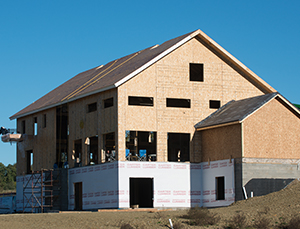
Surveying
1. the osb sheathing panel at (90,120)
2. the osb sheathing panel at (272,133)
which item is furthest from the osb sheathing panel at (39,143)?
the osb sheathing panel at (272,133)

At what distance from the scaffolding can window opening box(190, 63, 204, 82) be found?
39.3 feet

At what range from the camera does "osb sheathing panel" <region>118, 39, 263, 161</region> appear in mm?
35906

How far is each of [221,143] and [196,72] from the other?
23.4 ft

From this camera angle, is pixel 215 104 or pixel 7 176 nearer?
pixel 215 104

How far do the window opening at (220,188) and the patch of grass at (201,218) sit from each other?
8.98 meters

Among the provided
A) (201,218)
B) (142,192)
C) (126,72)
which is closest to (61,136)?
(142,192)

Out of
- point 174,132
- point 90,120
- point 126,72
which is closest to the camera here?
point 174,132

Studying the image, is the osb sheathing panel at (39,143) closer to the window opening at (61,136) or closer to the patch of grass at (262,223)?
the window opening at (61,136)

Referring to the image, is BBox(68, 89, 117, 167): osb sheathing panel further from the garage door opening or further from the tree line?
the tree line

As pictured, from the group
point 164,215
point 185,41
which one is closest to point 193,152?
point 185,41

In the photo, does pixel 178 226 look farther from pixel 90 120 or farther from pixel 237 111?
pixel 90 120

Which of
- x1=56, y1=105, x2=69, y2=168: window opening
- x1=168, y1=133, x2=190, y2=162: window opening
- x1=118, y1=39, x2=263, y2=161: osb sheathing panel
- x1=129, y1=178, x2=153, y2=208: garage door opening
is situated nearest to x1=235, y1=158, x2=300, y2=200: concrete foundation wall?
x1=118, y1=39, x2=263, y2=161: osb sheathing panel

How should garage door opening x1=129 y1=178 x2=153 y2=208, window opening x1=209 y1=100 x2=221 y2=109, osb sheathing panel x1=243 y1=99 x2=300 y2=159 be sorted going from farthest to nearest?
garage door opening x1=129 y1=178 x2=153 y2=208, window opening x1=209 y1=100 x2=221 y2=109, osb sheathing panel x1=243 y1=99 x2=300 y2=159

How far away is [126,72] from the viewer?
122 ft
